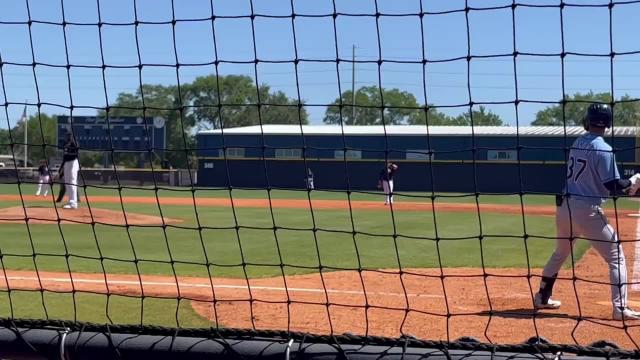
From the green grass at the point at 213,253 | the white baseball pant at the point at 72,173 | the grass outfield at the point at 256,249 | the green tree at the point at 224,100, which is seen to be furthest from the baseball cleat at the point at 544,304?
the white baseball pant at the point at 72,173

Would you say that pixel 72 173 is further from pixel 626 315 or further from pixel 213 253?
pixel 626 315

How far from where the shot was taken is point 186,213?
2242 cm

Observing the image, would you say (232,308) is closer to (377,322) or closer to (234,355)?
(377,322)

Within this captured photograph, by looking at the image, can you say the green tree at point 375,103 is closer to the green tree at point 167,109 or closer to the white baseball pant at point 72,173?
the green tree at point 167,109

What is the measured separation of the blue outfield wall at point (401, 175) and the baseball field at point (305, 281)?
1615 cm

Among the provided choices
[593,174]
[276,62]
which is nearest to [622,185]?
[593,174]

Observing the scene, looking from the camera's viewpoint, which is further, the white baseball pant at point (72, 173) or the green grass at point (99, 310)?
the white baseball pant at point (72, 173)

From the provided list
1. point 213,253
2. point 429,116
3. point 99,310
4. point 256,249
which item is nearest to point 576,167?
point 429,116

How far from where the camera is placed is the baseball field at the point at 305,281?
18.6ft

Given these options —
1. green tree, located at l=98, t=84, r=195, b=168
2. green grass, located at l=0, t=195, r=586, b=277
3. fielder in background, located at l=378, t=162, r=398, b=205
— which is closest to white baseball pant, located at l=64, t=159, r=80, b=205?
green grass, located at l=0, t=195, r=586, b=277

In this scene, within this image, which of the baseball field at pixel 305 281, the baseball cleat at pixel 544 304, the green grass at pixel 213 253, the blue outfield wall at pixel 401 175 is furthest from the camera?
the blue outfield wall at pixel 401 175

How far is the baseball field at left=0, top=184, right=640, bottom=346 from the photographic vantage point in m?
5.68

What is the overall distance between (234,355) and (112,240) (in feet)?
35.8

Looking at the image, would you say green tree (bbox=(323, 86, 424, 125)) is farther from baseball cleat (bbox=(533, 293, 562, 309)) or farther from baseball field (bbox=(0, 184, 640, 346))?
baseball cleat (bbox=(533, 293, 562, 309))
